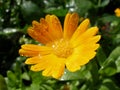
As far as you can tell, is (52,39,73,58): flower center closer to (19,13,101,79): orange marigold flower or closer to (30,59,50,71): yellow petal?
(19,13,101,79): orange marigold flower

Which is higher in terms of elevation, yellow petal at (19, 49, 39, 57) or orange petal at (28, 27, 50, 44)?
orange petal at (28, 27, 50, 44)

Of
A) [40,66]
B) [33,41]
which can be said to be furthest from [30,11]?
[40,66]

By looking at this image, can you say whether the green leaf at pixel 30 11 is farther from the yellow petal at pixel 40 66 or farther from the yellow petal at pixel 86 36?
the yellow petal at pixel 40 66

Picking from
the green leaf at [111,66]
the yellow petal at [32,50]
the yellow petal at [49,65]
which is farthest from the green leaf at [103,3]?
the yellow petal at [49,65]

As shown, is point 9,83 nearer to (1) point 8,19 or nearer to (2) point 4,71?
(2) point 4,71

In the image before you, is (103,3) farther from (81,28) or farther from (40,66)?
(40,66)

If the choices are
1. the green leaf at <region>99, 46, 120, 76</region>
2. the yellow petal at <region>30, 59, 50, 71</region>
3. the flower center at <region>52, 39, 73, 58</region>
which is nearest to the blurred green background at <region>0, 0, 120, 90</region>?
the green leaf at <region>99, 46, 120, 76</region>
